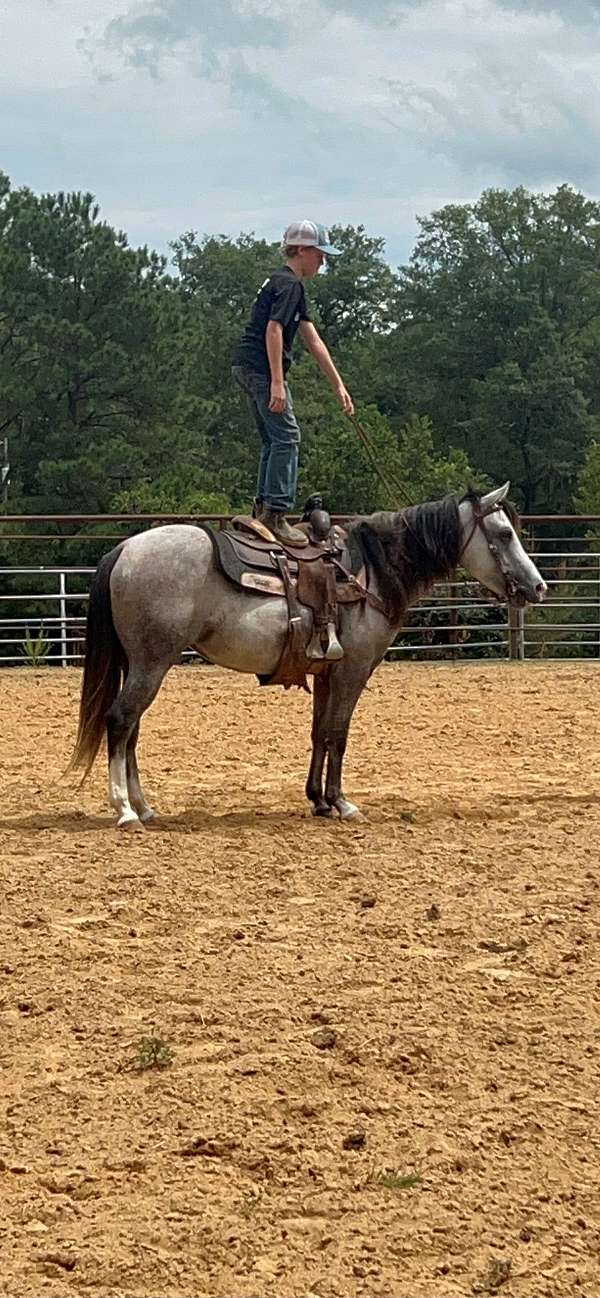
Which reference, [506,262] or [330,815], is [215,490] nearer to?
[506,262]

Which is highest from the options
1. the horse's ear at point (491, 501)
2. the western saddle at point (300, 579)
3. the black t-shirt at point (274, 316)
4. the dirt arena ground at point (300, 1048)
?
the black t-shirt at point (274, 316)

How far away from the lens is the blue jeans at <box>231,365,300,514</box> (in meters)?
7.35

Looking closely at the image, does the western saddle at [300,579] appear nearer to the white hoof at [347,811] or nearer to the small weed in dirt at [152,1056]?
the white hoof at [347,811]

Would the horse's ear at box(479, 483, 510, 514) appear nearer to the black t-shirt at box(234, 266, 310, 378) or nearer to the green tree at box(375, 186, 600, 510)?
the black t-shirt at box(234, 266, 310, 378)

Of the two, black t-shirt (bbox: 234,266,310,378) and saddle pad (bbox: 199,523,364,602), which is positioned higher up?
black t-shirt (bbox: 234,266,310,378)

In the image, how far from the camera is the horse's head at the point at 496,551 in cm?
749

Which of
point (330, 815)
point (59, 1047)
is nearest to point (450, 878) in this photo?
point (330, 815)

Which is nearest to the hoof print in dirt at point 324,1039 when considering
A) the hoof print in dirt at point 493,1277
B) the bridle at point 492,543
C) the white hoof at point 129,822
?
the hoof print in dirt at point 493,1277

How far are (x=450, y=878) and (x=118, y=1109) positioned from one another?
8.29 feet

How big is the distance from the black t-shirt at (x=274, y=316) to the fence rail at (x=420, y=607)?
5.08 m

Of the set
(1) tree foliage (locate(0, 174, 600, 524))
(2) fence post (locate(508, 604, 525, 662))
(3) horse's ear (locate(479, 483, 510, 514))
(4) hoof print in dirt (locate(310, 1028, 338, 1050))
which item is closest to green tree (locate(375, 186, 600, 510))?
(1) tree foliage (locate(0, 174, 600, 524))

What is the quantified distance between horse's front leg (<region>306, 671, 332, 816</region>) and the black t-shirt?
1559mm

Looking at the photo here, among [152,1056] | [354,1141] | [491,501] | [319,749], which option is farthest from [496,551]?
[354,1141]

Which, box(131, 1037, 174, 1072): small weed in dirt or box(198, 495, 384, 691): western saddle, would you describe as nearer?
box(131, 1037, 174, 1072): small weed in dirt
